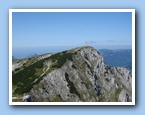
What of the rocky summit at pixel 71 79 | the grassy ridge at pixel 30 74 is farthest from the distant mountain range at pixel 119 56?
the grassy ridge at pixel 30 74

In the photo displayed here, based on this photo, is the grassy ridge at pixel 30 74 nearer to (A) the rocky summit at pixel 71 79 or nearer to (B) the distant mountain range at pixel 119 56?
(A) the rocky summit at pixel 71 79

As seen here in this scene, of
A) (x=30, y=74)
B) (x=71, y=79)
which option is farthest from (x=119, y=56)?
(x=30, y=74)

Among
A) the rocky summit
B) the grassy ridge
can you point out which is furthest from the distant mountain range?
the grassy ridge

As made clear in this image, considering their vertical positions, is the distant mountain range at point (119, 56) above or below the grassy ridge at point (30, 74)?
above

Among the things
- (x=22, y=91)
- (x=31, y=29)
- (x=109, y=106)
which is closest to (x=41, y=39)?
(x=31, y=29)

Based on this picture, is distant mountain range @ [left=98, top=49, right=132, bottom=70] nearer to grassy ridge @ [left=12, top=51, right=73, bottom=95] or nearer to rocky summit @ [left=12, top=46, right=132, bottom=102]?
rocky summit @ [left=12, top=46, right=132, bottom=102]

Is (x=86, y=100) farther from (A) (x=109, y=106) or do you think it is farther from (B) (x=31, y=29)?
(B) (x=31, y=29)
